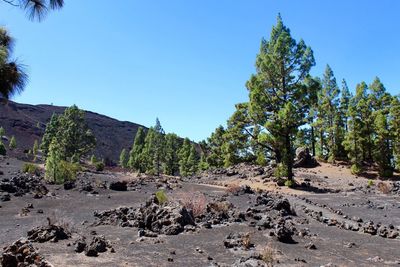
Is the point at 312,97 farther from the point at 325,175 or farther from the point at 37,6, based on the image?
the point at 37,6

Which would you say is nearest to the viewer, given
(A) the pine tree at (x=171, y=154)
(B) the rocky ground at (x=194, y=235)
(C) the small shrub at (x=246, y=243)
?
(B) the rocky ground at (x=194, y=235)

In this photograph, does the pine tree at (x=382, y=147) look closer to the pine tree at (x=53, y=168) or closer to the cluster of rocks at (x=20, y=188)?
the pine tree at (x=53, y=168)

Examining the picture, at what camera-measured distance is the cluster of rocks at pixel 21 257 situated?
6613mm

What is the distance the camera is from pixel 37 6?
8.20m

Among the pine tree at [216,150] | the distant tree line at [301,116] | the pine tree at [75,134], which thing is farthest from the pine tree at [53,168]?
the pine tree at [216,150]

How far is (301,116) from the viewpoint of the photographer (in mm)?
30625

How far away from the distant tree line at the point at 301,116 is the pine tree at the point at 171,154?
2833 cm

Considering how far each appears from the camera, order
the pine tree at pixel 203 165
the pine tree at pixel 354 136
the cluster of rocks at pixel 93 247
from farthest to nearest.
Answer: the pine tree at pixel 203 165, the pine tree at pixel 354 136, the cluster of rocks at pixel 93 247

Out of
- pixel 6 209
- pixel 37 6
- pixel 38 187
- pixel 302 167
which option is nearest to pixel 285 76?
pixel 302 167

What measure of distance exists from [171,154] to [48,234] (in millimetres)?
65991

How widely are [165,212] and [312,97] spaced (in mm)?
21901

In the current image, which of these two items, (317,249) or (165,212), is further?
(165,212)

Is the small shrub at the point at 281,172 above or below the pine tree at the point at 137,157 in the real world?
below

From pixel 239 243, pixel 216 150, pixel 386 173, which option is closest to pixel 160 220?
pixel 239 243
